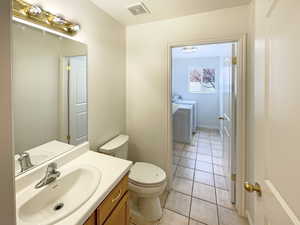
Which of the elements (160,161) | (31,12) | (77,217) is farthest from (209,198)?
(31,12)

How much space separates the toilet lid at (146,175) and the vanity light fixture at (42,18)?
4.81ft

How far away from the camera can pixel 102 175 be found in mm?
1098

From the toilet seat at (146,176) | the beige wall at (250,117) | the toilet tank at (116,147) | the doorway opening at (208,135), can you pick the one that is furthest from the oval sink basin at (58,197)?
the beige wall at (250,117)

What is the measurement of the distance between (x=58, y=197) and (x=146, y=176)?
0.86 m

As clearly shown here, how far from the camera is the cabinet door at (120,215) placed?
102cm

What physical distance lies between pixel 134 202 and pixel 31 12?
6.54 ft

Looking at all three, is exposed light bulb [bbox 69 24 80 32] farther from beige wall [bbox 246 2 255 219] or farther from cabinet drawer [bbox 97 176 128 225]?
beige wall [bbox 246 2 255 219]

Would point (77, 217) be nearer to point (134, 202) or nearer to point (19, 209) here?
point (19, 209)

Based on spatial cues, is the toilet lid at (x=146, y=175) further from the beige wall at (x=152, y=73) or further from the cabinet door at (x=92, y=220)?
the cabinet door at (x=92, y=220)

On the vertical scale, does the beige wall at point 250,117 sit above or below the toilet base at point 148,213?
above

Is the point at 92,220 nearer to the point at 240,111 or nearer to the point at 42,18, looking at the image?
the point at 42,18

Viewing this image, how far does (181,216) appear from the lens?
1689mm

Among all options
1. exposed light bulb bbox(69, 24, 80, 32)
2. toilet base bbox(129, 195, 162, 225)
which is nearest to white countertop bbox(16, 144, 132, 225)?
toilet base bbox(129, 195, 162, 225)

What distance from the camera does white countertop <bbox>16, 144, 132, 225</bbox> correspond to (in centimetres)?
75
